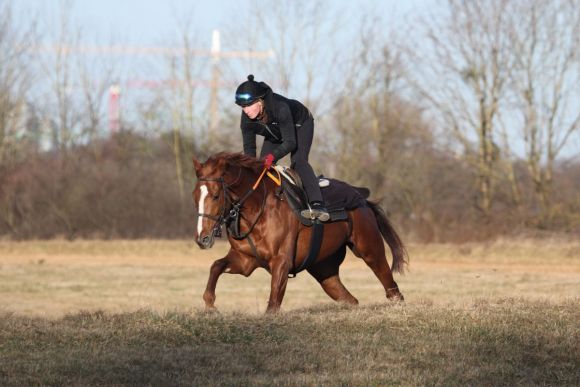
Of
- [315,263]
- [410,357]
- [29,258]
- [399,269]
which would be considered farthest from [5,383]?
[29,258]

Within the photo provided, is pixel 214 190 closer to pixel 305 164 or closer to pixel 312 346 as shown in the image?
pixel 305 164

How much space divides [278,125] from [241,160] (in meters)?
0.60

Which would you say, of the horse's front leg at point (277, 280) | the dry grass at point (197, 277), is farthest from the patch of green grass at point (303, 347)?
the dry grass at point (197, 277)

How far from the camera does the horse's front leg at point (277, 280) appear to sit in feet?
36.3

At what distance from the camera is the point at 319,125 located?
37.8 meters

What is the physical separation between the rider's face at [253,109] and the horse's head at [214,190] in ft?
1.64

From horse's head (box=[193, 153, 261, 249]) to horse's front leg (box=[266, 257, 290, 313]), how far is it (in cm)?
84

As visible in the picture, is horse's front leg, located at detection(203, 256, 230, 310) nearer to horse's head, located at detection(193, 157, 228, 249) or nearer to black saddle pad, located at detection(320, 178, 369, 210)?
horse's head, located at detection(193, 157, 228, 249)

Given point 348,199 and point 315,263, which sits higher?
point 348,199

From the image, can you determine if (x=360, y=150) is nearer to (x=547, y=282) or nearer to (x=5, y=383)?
(x=547, y=282)

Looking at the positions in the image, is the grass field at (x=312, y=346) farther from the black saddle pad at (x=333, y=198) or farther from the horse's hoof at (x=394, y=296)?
the horse's hoof at (x=394, y=296)

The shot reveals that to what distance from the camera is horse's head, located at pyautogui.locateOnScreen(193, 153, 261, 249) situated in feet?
34.3

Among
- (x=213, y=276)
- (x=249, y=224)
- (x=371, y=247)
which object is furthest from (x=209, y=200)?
(x=371, y=247)

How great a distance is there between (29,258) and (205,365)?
25233 millimetres
